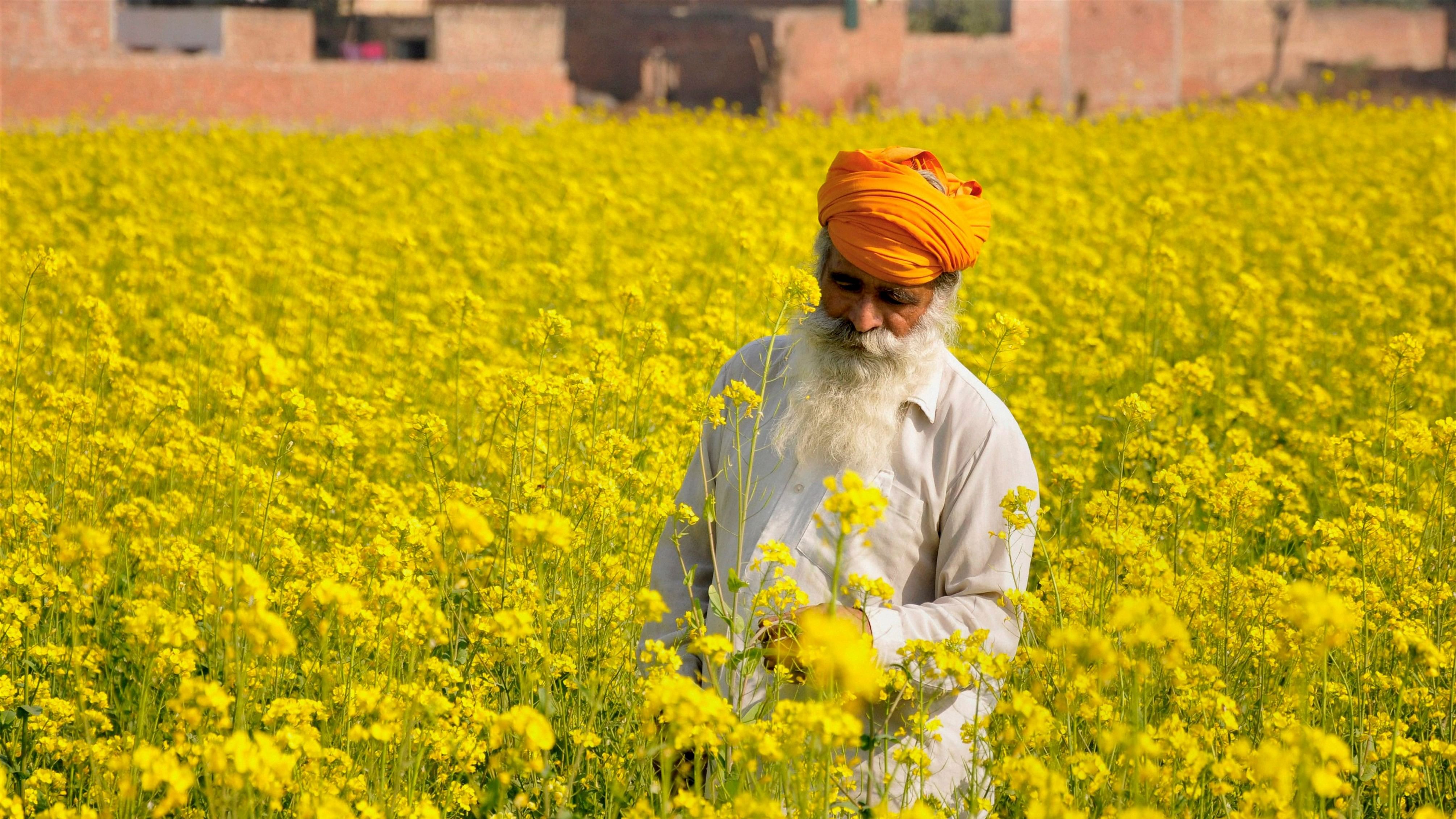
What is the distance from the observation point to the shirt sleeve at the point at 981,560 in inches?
99.3

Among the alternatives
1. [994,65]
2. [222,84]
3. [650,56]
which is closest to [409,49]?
[650,56]

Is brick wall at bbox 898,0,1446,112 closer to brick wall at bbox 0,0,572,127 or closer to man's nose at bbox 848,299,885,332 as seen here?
brick wall at bbox 0,0,572,127

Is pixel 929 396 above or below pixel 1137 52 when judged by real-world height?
below

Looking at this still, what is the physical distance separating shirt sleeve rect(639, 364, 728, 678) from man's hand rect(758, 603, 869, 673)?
34cm

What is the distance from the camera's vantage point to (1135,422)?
3.39m

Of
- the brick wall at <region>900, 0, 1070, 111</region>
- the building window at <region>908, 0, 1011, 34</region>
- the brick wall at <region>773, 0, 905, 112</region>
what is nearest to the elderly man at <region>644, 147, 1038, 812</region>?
the brick wall at <region>773, 0, 905, 112</region>

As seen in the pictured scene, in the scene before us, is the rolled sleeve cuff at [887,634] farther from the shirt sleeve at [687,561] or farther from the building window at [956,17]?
the building window at [956,17]

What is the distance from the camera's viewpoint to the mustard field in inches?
84.4

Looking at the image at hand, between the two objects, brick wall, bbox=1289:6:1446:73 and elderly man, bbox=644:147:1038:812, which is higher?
brick wall, bbox=1289:6:1446:73

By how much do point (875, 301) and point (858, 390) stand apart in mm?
176

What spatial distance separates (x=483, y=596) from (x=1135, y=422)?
1.52m

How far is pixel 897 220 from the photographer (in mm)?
2686

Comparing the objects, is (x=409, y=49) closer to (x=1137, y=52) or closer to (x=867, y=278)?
(x=1137, y=52)

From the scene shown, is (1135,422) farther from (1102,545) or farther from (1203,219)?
(1203,219)
